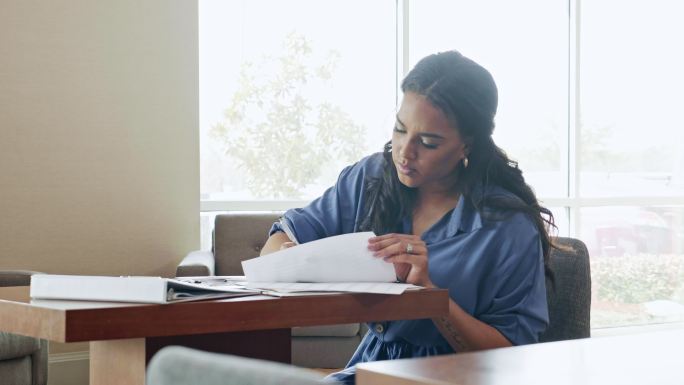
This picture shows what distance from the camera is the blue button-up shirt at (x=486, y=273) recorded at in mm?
1662

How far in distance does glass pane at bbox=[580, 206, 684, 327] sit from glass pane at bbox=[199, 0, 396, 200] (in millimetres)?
1664

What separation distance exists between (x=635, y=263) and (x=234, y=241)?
2.89 meters

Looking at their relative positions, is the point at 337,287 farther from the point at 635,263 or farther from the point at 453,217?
the point at 635,263

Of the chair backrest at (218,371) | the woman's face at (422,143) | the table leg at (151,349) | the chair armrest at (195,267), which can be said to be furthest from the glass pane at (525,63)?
the chair backrest at (218,371)

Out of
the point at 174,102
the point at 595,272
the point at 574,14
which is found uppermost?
the point at 574,14

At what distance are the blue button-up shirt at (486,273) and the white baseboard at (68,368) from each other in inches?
116

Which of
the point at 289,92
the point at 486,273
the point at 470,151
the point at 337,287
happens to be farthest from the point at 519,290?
the point at 289,92

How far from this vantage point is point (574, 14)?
596 cm

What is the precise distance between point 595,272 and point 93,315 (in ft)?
17.1

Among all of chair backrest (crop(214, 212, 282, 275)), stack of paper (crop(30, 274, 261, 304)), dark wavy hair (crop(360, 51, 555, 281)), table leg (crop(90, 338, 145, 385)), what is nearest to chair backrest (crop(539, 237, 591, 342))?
dark wavy hair (crop(360, 51, 555, 281))

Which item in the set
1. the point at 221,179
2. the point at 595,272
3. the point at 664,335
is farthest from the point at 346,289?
the point at 595,272

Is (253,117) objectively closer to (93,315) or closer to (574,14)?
(574,14)

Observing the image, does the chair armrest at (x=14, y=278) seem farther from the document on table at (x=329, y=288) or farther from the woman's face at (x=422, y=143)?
the document on table at (x=329, y=288)

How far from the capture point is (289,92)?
5.10 meters
